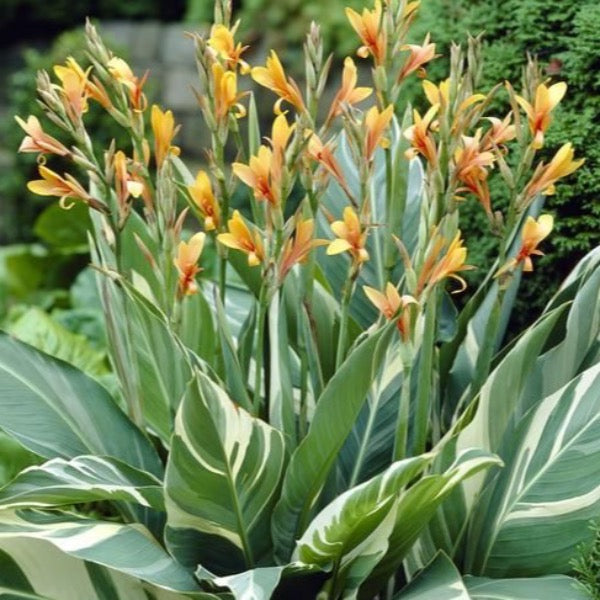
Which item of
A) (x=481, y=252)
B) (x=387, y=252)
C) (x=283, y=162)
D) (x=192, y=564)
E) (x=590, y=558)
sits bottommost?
(x=192, y=564)

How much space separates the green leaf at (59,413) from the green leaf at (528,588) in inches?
24.4

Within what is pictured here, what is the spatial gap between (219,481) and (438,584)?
1.17ft

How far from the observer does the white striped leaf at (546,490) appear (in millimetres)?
1883

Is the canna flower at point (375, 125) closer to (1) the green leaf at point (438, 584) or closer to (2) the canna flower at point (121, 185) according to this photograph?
(2) the canna flower at point (121, 185)

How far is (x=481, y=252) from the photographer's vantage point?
104 inches

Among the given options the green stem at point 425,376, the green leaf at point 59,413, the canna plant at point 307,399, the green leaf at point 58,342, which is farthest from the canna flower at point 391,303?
the green leaf at point 58,342

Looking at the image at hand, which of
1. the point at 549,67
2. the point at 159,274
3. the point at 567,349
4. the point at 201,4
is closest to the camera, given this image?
the point at 159,274

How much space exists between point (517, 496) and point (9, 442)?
1.14 metres

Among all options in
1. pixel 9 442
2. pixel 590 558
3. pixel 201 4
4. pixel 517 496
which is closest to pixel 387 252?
pixel 517 496

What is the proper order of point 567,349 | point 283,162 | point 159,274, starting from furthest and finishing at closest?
point 567,349 → point 159,274 → point 283,162

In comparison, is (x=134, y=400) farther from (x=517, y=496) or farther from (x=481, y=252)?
(x=481, y=252)

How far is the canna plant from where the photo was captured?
178 centimetres

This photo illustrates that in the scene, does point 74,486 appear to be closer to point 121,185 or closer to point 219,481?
point 219,481

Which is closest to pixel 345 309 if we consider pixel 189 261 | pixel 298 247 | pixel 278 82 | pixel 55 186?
pixel 298 247
